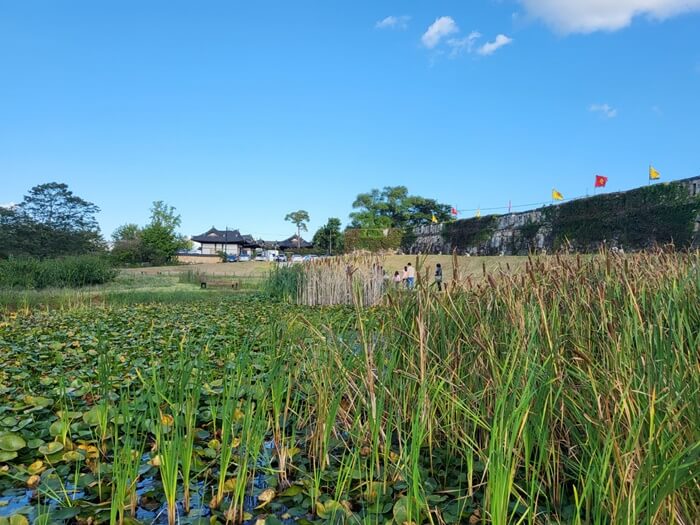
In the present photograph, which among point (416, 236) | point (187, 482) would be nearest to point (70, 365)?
point (187, 482)

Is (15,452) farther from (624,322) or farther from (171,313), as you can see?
(171,313)

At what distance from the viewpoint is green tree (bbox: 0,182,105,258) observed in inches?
1068

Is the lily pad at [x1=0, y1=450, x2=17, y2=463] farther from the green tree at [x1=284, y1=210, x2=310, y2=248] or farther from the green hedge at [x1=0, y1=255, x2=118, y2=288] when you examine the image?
the green tree at [x1=284, y1=210, x2=310, y2=248]

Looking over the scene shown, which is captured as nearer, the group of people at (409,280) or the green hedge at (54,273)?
the group of people at (409,280)

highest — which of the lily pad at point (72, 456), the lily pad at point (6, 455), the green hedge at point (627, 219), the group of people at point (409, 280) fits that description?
the green hedge at point (627, 219)

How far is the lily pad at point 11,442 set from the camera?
210cm

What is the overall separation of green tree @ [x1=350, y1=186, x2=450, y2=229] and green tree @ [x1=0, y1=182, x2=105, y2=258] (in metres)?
23.3

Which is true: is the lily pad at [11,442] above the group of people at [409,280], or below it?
below

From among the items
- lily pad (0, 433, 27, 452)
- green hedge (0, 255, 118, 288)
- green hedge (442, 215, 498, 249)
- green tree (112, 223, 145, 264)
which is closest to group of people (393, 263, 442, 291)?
lily pad (0, 433, 27, 452)

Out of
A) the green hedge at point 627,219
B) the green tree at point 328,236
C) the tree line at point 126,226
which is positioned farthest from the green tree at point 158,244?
the green hedge at point 627,219

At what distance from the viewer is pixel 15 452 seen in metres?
2.11

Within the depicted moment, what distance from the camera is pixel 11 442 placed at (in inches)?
83.7

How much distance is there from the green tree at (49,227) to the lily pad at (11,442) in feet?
97.1

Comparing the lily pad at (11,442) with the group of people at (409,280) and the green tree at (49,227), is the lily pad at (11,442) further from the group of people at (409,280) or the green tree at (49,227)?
the green tree at (49,227)
